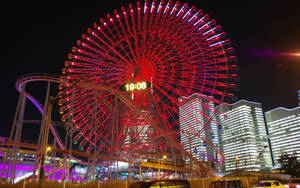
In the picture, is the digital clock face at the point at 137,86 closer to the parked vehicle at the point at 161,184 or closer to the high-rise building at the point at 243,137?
the parked vehicle at the point at 161,184

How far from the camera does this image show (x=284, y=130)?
5300 inches

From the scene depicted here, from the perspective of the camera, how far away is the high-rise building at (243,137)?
121 metres

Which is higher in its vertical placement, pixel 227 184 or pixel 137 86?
pixel 137 86

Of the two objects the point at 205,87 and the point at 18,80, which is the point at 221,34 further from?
the point at 18,80

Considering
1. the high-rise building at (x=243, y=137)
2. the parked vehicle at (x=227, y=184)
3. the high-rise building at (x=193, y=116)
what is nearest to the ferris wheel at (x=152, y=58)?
the high-rise building at (x=193, y=116)

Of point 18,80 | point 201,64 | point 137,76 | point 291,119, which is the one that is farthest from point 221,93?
point 291,119

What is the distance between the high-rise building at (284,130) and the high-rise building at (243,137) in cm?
617

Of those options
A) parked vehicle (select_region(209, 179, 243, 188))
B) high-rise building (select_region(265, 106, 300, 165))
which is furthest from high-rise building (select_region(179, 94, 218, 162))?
high-rise building (select_region(265, 106, 300, 165))

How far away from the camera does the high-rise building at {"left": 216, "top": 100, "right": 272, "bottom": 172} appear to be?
12138cm

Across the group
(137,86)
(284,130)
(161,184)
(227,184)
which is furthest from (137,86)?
(284,130)

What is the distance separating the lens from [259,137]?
132 metres

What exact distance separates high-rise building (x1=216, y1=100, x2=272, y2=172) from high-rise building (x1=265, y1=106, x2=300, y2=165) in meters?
6.17

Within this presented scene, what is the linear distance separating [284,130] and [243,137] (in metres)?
30.1

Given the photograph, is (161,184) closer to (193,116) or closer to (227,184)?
(227,184)
